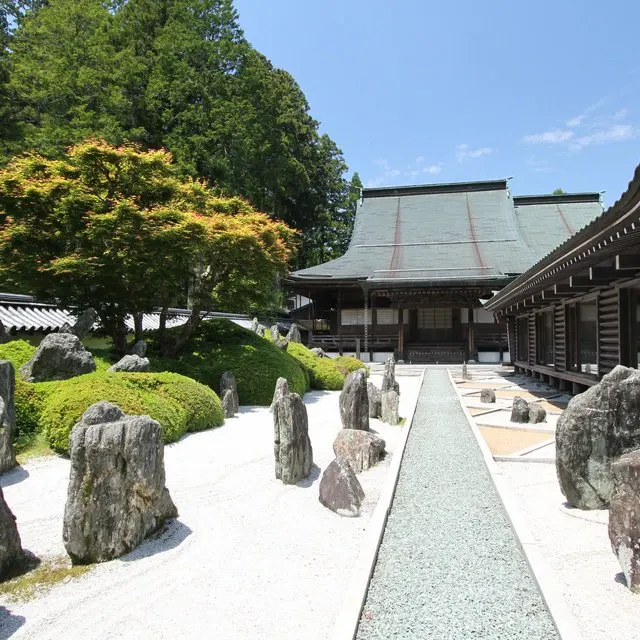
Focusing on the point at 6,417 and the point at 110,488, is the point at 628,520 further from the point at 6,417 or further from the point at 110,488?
the point at 6,417

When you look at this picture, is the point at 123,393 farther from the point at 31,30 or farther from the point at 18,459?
the point at 31,30

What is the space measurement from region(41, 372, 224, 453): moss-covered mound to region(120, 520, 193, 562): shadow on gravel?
1887 mm

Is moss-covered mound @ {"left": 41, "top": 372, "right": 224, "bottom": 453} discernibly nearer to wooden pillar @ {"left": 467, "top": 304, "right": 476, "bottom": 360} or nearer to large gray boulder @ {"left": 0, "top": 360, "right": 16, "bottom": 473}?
large gray boulder @ {"left": 0, "top": 360, "right": 16, "bottom": 473}

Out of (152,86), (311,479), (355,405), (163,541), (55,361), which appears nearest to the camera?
(163,541)

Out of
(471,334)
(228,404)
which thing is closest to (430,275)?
(471,334)

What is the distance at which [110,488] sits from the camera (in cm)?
379

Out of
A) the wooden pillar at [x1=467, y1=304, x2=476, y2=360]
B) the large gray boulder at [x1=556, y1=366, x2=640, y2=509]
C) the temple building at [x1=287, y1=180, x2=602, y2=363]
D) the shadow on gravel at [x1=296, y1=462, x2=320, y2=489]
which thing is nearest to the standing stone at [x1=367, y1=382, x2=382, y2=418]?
the shadow on gravel at [x1=296, y1=462, x2=320, y2=489]

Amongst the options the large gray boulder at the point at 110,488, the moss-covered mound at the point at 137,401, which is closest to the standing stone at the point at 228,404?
the moss-covered mound at the point at 137,401

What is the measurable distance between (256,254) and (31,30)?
89.6ft

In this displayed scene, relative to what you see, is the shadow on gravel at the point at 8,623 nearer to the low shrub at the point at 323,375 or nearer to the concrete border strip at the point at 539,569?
the concrete border strip at the point at 539,569

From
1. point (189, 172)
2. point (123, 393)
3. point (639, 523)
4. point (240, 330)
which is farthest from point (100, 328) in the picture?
point (189, 172)

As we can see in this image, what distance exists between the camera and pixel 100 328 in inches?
474

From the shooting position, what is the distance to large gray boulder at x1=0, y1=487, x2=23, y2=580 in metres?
3.51

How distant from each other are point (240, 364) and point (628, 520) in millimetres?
9191
